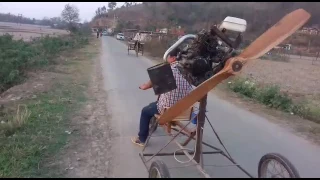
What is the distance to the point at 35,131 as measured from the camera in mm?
5668

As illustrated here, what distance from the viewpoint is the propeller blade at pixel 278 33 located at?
2.96 meters

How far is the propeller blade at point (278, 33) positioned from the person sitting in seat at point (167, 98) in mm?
1125

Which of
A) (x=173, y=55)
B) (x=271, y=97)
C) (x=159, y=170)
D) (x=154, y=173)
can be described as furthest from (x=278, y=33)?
(x=271, y=97)

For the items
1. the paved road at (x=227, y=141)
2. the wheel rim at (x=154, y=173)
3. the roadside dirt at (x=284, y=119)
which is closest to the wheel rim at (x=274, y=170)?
the paved road at (x=227, y=141)

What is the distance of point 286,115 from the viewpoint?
7.89 m

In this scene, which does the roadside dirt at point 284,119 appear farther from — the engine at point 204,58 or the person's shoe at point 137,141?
the engine at point 204,58

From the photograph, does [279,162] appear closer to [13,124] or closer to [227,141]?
[227,141]

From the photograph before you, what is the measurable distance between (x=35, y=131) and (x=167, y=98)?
2.32m

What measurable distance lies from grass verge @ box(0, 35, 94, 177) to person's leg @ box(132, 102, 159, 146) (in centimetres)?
116

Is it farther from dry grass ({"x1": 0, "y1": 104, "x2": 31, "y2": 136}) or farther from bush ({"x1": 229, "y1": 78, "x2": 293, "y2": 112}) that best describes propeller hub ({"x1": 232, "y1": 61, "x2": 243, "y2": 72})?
bush ({"x1": 229, "y1": 78, "x2": 293, "y2": 112})

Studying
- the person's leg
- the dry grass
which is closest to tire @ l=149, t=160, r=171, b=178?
the person's leg

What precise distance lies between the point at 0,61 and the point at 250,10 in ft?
28.3

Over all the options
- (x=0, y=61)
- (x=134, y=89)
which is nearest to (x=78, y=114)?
(x=134, y=89)

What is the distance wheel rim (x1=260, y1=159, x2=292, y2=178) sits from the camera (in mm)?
3463
